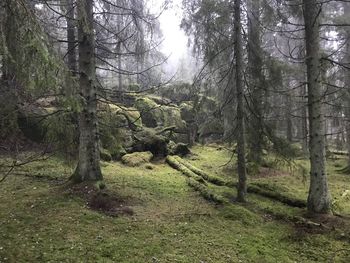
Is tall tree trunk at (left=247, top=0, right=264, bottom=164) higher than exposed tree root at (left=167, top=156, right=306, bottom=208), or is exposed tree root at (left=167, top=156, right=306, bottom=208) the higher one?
tall tree trunk at (left=247, top=0, right=264, bottom=164)

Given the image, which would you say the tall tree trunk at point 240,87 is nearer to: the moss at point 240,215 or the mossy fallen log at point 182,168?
the moss at point 240,215

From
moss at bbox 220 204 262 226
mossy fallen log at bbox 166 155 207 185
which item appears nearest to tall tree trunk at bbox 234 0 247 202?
moss at bbox 220 204 262 226

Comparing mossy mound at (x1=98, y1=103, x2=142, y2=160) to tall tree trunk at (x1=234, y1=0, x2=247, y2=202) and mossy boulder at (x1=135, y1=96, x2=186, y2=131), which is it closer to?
mossy boulder at (x1=135, y1=96, x2=186, y2=131)

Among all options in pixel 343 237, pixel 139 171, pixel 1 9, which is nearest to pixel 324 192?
pixel 343 237

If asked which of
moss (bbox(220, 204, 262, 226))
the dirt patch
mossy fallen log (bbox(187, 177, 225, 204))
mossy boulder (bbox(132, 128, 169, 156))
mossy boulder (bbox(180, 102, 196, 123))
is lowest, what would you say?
moss (bbox(220, 204, 262, 226))

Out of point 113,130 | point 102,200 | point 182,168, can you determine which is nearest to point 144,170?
Result: point 182,168

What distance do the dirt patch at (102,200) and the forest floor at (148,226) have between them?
0.02 metres

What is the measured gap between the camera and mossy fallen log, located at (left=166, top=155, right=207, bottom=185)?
12166mm

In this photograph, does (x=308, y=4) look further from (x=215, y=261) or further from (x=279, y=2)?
(x=215, y=261)

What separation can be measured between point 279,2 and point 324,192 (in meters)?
5.33

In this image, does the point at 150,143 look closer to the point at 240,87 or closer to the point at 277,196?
the point at 277,196

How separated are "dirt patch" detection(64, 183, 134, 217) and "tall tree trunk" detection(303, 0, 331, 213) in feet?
15.7

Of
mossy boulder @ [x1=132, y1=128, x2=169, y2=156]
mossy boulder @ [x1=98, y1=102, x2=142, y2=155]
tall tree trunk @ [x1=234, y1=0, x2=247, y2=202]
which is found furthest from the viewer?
mossy boulder @ [x1=132, y1=128, x2=169, y2=156]

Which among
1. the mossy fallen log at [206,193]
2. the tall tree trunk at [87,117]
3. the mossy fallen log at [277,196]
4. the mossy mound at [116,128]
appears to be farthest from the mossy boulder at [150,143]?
the tall tree trunk at [87,117]
